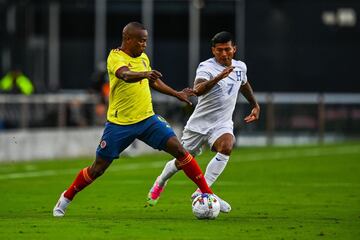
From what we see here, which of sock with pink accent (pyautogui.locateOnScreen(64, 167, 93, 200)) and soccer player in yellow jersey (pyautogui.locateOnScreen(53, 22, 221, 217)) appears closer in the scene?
soccer player in yellow jersey (pyautogui.locateOnScreen(53, 22, 221, 217))

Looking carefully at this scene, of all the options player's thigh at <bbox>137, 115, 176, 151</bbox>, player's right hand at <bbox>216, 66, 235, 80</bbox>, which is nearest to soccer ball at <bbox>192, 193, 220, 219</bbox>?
player's thigh at <bbox>137, 115, 176, 151</bbox>

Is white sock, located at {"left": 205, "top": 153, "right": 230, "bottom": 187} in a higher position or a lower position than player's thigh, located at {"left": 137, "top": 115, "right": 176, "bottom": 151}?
lower

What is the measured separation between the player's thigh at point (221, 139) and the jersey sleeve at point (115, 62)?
1.72 meters

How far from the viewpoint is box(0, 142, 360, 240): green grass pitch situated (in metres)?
12.5

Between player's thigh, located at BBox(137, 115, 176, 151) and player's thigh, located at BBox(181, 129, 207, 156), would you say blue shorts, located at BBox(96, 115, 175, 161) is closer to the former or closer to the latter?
player's thigh, located at BBox(137, 115, 176, 151)

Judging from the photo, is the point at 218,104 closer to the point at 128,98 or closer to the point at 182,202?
the point at 128,98

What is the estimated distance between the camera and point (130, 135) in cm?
1366

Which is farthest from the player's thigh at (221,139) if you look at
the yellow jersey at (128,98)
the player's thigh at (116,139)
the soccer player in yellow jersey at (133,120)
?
the player's thigh at (116,139)

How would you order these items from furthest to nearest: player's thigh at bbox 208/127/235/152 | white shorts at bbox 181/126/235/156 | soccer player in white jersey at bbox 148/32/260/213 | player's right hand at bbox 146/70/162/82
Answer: white shorts at bbox 181/126/235/156 → player's thigh at bbox 208/127/235/152 → soccer player in white jersey at bbox 148/32/260/213 → player's right hand at bbox 146/70/162/82

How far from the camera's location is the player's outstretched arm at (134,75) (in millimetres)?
13031

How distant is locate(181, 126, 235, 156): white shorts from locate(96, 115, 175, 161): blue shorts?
1.09 meters

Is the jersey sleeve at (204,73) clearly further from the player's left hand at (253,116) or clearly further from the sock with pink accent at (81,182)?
the sock with pink accent at (81,182)

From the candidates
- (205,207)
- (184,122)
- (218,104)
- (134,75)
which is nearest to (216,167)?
(218,104)

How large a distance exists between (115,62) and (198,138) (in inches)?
72.3
